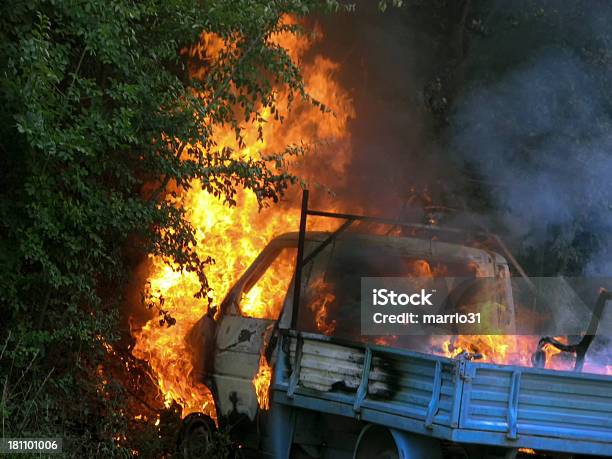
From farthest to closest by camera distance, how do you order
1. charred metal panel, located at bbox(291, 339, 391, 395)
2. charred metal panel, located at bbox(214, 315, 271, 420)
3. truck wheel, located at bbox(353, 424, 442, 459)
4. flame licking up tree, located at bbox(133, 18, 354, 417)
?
1. flame licking up tree, located at bbox(133, 18, 354, 417)
2. charred metal panel, located at bbox(214, 315, 271, 420)
3. charred metal panel, located at bbox(291, 339, 391, 395)
4. truck wheel, located at bbox(353, 424, 442, 459)

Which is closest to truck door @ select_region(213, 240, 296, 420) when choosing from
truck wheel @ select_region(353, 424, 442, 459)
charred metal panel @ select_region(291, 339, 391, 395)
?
charred metal panel @ select_region(291, 339, 391, 395)

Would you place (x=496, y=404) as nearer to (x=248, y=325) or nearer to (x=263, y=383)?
(x=263, y=383)

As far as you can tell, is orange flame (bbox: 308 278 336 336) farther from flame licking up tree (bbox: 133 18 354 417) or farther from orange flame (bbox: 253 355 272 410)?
orange flame (bbox: 253 355 272 410)

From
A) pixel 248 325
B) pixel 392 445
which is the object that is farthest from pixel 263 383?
pixel 392 445

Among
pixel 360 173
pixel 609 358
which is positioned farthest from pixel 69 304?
pixel 360 173

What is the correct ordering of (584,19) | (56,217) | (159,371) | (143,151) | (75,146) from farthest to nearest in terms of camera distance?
(584,19)
(159,371)
(143,151)
(56,217)
(75,146)

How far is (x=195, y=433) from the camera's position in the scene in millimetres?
7500

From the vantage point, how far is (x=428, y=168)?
12.3 m

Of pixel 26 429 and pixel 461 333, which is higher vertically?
pixel 461 333

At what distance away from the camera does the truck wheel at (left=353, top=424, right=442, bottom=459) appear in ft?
18.5

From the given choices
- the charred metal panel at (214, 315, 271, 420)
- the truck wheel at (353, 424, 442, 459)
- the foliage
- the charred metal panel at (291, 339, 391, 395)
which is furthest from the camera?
the charred metal panel at (214, 315, 271, 420)

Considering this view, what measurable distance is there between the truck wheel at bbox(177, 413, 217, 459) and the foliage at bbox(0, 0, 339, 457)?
559 millimetres

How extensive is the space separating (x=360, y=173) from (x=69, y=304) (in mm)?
5579

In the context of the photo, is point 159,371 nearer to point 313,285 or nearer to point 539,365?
point 313,285
